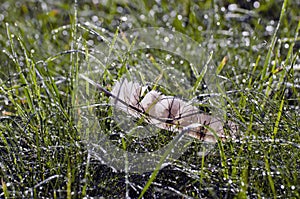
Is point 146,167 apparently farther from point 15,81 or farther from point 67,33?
point 67,33

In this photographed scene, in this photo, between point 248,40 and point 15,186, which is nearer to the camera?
point 15,186

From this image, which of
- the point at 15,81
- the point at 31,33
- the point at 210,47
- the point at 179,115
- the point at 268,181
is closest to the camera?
the point at 268,181

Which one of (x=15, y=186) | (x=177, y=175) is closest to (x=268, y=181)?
(x=177, y=175)

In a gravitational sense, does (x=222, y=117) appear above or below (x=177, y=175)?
above

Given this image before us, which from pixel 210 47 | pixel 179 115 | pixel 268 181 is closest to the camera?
pixel 268 181

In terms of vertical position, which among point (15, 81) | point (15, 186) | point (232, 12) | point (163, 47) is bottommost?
point (15, 186)

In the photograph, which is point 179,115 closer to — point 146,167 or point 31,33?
point 146,167

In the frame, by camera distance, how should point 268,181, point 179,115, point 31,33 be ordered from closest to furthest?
point 268,181, point 179,115, point 31,33

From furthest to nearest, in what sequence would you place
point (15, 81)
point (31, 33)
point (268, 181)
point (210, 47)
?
point (31, 33) → point (210, 47) → point (15, 81) → point (268, 181)

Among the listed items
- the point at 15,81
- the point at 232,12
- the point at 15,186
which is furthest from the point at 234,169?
the point at 232,12
